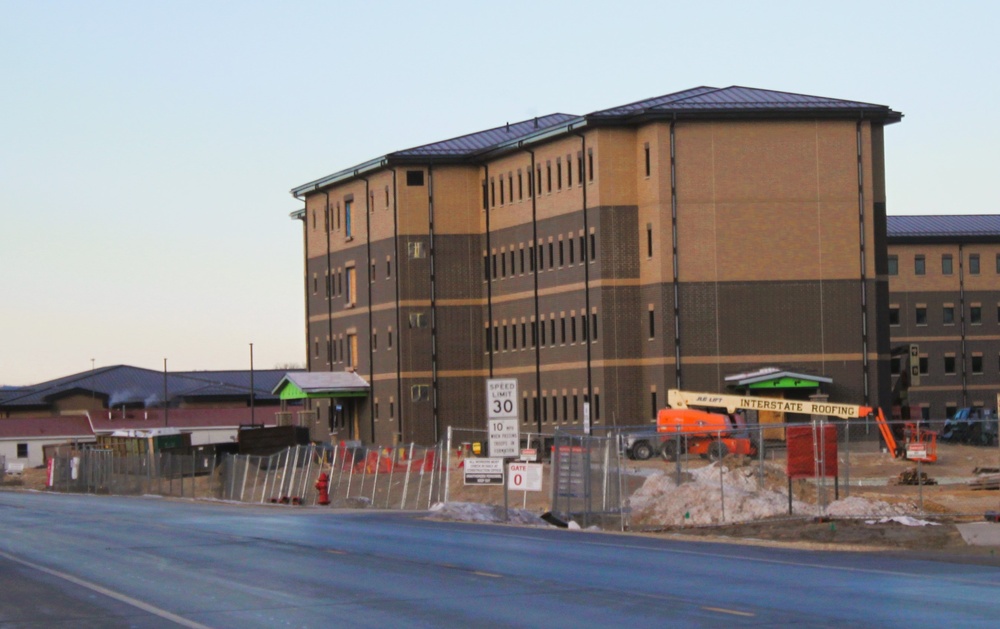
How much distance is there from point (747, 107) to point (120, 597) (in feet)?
189

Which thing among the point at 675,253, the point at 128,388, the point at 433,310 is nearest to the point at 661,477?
the point at 675,253

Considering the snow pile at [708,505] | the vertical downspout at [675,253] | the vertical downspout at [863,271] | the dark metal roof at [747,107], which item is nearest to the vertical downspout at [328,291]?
the dark metal roof at [747,107]

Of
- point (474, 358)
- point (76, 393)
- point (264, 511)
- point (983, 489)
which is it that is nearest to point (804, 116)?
point (474, 358)

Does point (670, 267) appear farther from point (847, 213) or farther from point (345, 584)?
point (345, 584)

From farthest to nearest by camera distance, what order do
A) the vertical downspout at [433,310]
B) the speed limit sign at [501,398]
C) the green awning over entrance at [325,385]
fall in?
1. the green awning over entrance at [325,385]
2. the vertical downspout at [433,310]
3. the speed limit sign at [501,398]

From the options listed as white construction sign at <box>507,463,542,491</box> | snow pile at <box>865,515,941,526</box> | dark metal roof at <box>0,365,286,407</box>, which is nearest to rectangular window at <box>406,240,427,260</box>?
white construction sign at <box>507,463,542,491</box>

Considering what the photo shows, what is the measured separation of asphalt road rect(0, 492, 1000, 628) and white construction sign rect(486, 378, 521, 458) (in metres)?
3.10

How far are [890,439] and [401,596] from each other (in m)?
45.7

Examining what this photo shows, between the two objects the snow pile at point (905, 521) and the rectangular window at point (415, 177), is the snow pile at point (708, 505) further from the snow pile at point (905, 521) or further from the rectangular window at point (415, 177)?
the rectangular window at point (415, 177)

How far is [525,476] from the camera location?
125ft

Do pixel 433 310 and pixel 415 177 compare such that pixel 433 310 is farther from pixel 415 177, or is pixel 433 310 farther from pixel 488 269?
pixel 415 177

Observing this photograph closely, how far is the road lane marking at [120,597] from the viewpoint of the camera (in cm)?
1840

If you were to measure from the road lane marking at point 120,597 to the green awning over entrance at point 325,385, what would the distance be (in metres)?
63.6

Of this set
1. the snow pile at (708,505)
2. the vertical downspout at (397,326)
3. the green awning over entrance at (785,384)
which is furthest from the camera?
the vertical downspout at (397,326)
